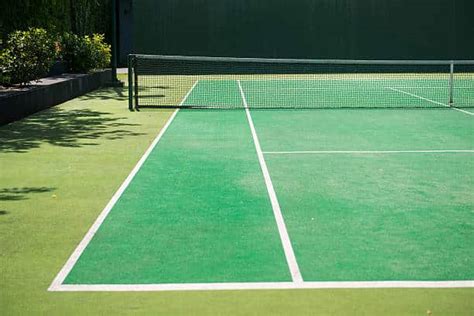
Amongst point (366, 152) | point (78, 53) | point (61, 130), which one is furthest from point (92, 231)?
point (78, 53)

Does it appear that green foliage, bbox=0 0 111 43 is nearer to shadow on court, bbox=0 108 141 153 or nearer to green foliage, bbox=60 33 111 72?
green foliage, bbox=60 33 111 72

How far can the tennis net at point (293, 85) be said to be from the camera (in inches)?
771

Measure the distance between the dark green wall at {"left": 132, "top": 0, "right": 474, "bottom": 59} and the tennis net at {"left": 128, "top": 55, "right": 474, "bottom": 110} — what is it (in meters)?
0.86

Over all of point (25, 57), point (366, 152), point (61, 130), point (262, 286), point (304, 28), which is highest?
point (304, 28)

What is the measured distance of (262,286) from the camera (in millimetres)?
5695

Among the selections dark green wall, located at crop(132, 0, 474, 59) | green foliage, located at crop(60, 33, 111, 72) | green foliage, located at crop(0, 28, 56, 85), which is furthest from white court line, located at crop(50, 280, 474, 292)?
dark green wall, located at crop(132, 0, 474, 59)

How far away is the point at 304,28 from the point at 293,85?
10833 millimetres

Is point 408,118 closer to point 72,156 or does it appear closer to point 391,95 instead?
point 391,95

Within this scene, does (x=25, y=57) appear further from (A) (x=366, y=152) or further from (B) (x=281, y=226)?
(B) (x=281, y=226)

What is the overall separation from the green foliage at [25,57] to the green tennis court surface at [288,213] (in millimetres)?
5057

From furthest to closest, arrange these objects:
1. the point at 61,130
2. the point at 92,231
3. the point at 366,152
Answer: the point at 61,130
the point at 366,152
the point at 92,231

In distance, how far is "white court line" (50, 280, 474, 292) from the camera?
5.65m

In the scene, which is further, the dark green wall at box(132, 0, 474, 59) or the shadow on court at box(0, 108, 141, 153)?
the dark green wall at box(132, 0, 474, 59)

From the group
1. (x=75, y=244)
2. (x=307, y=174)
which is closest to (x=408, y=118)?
(x=307, y=174)
